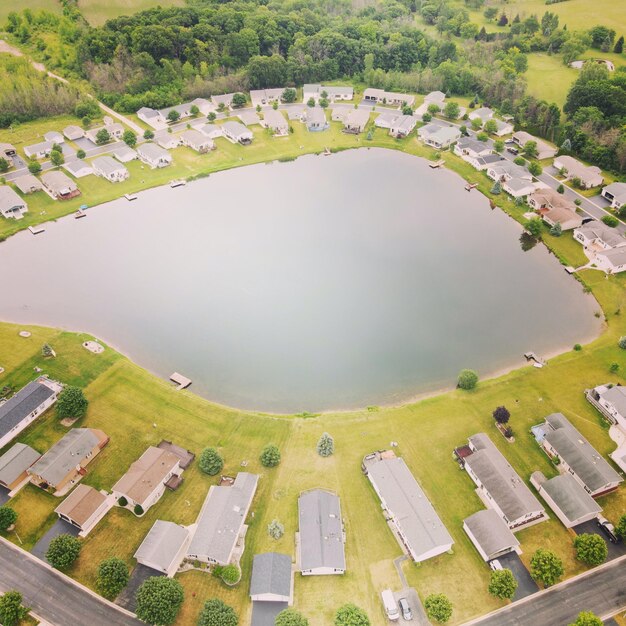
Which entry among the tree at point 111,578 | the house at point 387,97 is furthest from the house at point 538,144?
the tree at point 111,578

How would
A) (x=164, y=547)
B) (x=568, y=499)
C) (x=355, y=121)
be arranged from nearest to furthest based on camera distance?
1. (x=164, y=547)
2. (x=568, y=499)
3. (x=355, y=121)

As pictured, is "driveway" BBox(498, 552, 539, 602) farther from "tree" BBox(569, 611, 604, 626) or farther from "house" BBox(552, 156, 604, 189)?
"house" BBox(552, 156, 604, 189)

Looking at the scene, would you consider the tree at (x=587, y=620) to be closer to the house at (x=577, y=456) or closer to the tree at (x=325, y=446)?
the house at (x=577, y=456)

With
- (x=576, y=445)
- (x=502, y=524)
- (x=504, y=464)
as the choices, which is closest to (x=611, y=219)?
(x=576, y=445)

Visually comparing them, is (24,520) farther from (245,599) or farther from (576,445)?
(576,445)

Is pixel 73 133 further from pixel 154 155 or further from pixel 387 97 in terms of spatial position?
pixel 387 97

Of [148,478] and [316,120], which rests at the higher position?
[316,120]

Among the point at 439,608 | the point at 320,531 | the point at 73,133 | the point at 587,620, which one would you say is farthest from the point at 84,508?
the point at 73,133
